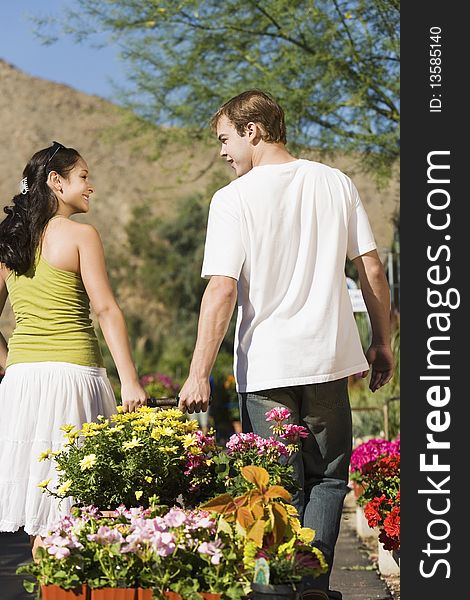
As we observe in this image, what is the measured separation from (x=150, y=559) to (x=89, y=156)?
68.5m

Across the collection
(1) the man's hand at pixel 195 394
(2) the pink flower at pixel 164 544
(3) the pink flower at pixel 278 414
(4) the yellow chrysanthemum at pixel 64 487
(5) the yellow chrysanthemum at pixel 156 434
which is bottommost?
(2) the pink flower at pixel 164 544

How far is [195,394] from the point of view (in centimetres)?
404

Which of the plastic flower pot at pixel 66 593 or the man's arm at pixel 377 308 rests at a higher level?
the man's arm at pixel 377 308

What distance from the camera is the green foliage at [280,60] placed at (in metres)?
11.2

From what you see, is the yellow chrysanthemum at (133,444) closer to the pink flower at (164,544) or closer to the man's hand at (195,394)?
the man's hand at (195,394)

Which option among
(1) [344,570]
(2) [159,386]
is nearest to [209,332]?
(1) [344,570]

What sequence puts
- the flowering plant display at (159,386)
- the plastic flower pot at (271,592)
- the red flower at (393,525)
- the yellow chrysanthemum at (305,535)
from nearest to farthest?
the plastic flower pot at (271,592) → the yellow chrysanthemum at (305,535) → the red flower at (393,525) → the flowering plant display at (159,386)

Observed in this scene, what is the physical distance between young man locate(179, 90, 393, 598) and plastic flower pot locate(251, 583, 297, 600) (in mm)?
822

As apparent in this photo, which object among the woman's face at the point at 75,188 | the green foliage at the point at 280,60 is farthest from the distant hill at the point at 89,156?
the woman's face at the point at 75,188

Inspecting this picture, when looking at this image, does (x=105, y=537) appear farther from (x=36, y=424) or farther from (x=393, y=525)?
(x=393, y=525)

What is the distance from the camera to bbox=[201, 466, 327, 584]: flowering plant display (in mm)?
3299

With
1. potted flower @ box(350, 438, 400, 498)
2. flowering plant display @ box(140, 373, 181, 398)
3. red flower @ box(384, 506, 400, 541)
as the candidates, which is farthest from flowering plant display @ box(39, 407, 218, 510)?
flowering plant display @ box(140, 373, 181, 398)

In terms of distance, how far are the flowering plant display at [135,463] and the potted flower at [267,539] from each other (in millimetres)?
531

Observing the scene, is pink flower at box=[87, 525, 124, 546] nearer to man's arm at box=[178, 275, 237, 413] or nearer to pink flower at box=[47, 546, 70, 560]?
pink flower at box=[47, 546, 70, 560]
